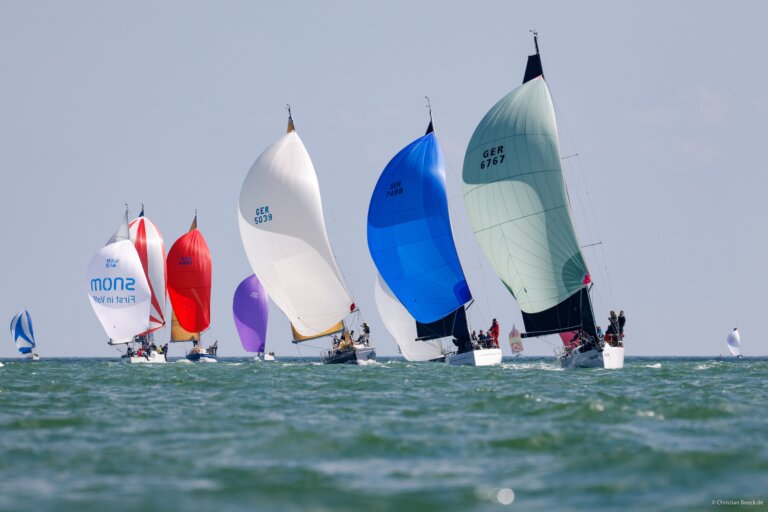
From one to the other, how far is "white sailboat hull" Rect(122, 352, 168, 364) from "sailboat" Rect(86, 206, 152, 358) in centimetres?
232

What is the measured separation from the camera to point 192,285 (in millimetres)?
81250

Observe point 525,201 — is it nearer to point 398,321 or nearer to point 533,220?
point 533,220

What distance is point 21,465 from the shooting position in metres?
13.8

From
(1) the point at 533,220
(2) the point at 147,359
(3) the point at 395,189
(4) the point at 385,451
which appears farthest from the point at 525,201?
(2) the point at 147,359

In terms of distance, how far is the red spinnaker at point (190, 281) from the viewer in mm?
80938

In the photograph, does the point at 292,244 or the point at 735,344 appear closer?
the point at 292,244

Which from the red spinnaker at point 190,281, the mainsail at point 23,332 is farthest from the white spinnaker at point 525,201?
the mainsail at point 23,332

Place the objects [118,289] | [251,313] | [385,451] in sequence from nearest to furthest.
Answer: [385,451] → [118,289] → [251,313]

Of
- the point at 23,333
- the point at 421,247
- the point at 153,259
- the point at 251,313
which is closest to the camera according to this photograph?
the point at 421,247

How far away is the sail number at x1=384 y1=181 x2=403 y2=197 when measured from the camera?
163ft

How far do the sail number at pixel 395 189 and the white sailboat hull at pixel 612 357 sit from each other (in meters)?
14.2

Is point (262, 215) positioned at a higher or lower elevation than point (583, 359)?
higher

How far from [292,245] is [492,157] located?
14.6 meters

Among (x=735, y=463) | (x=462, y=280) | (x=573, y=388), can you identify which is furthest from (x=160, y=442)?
(x=462, y=280)
